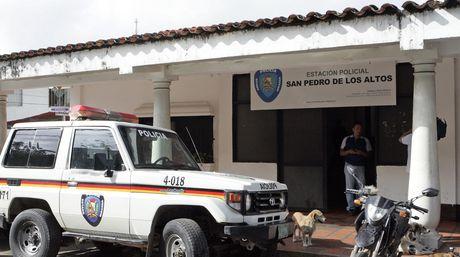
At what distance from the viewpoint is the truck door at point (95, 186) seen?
6320 millimetres

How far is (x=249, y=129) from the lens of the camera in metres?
11.5

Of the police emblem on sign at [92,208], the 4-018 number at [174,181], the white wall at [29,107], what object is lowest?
the police emblem on sign at [92,208]

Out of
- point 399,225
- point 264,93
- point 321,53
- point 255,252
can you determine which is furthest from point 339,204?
point 399,225

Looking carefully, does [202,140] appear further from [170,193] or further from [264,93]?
[170,193]

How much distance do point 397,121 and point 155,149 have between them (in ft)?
16.5

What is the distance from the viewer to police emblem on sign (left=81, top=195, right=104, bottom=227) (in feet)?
21.1

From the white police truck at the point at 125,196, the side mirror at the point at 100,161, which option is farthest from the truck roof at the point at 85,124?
the side mirror at the point at 100,161

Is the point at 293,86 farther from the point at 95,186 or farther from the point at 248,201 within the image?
the point at 95,186

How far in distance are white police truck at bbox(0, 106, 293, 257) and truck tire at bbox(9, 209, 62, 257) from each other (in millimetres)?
12

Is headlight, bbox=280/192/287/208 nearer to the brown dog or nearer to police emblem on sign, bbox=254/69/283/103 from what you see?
the brown dog

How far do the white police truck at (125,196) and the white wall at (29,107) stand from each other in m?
24.4

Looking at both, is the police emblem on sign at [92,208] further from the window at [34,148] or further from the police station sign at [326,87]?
the police station sign at [326,87]

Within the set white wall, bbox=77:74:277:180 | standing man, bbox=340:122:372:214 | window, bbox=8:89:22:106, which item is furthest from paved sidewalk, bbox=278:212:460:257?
window, bbox=8:89:22:106

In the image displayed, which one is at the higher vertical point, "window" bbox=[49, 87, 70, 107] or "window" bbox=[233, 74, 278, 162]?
"window" bbox=[49, 87, 70, 107]
